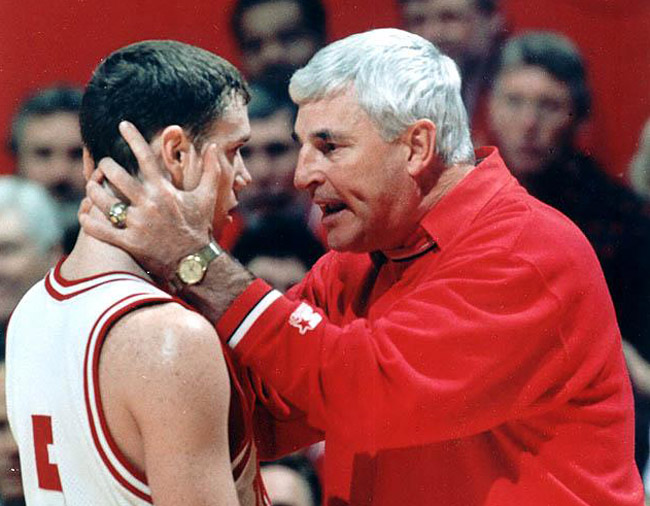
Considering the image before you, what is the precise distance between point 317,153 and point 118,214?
458mm

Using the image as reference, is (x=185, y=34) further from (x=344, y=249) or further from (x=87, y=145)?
(x=87, y=145)

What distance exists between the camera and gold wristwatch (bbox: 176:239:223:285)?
1528 mm

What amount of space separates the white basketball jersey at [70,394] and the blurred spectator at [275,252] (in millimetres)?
1273

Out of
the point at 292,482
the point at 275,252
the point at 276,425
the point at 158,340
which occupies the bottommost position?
the point at 292,482

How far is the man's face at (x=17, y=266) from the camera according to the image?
255 cm

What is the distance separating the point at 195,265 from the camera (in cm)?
154

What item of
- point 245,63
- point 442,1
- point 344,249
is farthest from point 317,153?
point 442,1

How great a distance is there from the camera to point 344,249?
5.85 ft

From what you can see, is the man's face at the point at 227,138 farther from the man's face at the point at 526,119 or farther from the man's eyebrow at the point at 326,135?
the man's face at the point at 526,119

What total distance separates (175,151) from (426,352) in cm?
48

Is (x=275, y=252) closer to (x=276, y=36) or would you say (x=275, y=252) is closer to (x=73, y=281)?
(x=276, y=36)

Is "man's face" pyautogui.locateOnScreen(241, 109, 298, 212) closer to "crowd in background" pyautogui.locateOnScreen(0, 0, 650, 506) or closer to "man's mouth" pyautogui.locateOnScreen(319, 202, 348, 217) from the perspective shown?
"crowd in background" pyautogui.locateOnScreen(0, 0, 650, 506)

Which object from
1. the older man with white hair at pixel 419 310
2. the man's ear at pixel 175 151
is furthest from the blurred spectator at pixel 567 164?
the man's ear at pixel 175 151

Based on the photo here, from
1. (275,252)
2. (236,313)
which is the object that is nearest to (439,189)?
(236,313)
